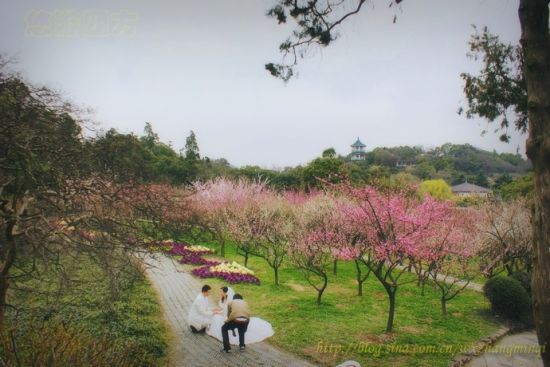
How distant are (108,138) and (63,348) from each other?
4166 mm

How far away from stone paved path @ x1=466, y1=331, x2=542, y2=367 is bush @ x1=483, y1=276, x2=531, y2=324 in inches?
42.4

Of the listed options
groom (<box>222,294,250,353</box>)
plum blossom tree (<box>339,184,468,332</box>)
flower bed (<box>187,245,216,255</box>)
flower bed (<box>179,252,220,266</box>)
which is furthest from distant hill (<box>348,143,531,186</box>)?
groom (<box>222,294,250,353</box>)

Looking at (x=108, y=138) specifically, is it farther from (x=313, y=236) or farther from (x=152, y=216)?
(x=313, y=236)

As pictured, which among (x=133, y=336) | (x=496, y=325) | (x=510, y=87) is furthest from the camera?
(x=496, y=325)

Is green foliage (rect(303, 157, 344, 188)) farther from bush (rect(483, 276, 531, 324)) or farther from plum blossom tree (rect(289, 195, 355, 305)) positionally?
bush (rect(483, 276, 531, 324))

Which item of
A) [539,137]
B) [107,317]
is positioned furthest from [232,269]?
[539,137]

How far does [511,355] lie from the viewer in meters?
8.96

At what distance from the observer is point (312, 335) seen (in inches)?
370

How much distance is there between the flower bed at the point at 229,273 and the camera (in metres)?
15.3

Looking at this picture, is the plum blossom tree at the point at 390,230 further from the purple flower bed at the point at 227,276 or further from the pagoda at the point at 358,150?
the pagoda at the point at 358,150

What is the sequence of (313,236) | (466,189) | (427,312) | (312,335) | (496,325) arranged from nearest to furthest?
(312,335) → (496,325) → (427,312) → (313,236) → (466,189)

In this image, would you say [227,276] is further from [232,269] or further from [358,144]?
[358,144]

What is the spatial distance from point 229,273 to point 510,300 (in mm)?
10812

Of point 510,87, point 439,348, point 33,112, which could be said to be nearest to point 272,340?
point 439,348
